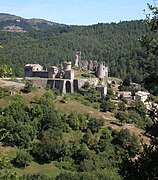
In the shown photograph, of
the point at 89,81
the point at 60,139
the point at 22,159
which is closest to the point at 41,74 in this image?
the point at 89,81

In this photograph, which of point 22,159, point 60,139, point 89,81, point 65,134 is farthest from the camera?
point 89,81

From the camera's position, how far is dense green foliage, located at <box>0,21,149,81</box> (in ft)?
269

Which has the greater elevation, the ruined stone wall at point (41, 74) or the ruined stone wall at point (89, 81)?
the ruined stone wall at point (41, 74)

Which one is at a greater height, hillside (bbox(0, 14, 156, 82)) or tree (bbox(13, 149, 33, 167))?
hillside (bbox(0, 14, 156, 82))

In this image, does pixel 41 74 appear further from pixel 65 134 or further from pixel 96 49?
pixel 96 49

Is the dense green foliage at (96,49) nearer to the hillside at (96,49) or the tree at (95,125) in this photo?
the hillside at (96,49)

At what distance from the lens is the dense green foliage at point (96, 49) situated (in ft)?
269

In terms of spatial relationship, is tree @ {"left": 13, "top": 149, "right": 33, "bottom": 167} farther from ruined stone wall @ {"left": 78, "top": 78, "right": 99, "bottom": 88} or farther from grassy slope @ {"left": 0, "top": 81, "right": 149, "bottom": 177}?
ruined stone wall @ {"left": 78, "top": 78, "right": 99, "bottom": 88}

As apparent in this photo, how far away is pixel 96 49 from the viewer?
362 ft

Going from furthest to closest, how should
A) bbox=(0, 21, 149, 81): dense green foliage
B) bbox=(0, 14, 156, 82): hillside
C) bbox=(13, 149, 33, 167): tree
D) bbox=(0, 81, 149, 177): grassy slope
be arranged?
bbox=(0, 21, 149, 81): dense green foliage
bbox=(0, 14, 156, 82): hillside
bbox=(0, 81, 149, 177): grassy slope
bbox=(13, 149, 33, 167): tree

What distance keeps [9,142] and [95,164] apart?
8508 millimetres

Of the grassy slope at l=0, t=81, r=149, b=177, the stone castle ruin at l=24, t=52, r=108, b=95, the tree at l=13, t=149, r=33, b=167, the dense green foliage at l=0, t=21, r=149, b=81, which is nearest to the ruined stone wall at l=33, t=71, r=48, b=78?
the stone castle ruin at l=24, t=52, r=108, b=95

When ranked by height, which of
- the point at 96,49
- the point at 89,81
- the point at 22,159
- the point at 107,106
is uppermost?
the point at 96,49

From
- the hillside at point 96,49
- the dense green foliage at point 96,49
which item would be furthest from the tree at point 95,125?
the dense green foliage at point 96,49
